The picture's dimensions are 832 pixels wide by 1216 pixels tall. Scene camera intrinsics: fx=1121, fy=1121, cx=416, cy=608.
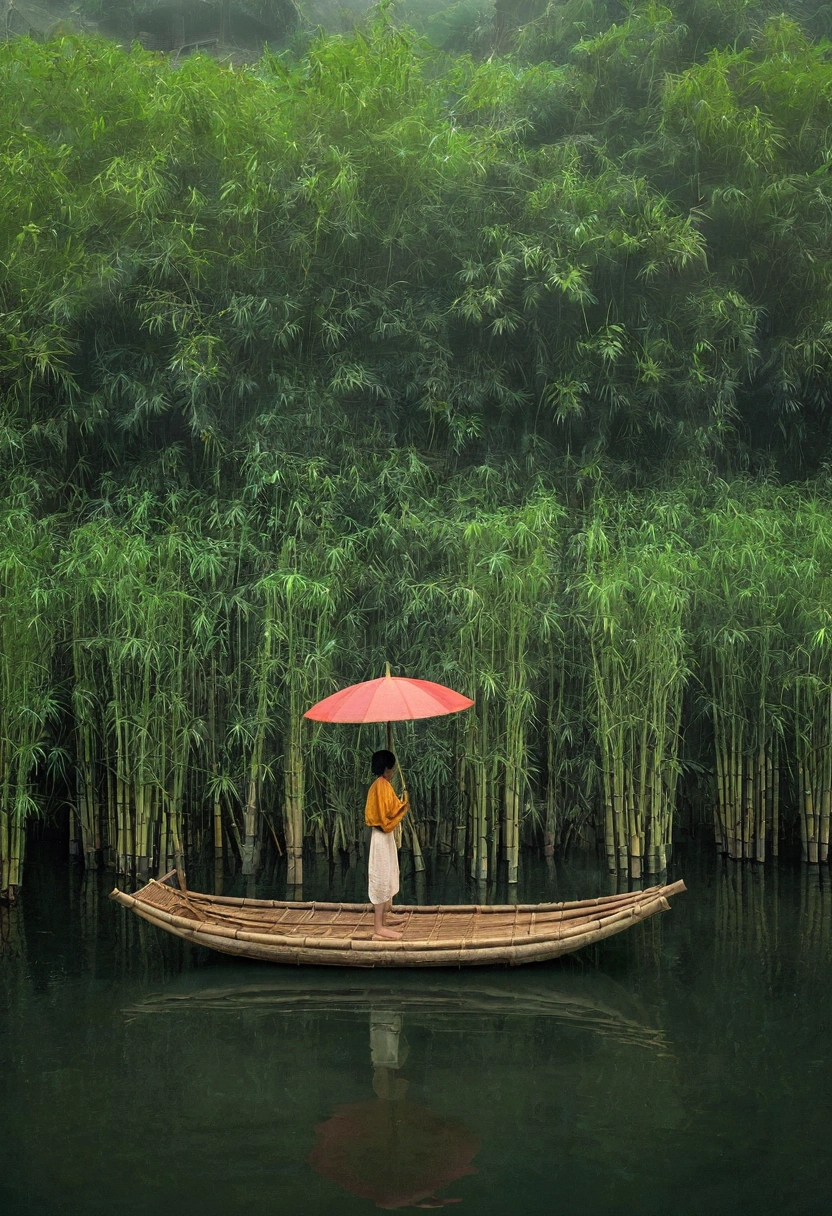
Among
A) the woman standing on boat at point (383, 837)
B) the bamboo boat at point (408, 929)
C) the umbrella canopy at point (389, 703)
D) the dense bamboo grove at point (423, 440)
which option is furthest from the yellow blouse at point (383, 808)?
the dense bamboo grove at point (423, 440)

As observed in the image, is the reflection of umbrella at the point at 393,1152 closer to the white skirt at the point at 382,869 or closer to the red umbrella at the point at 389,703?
the white skirt at the point at 382,869

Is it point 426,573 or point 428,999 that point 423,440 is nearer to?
point 426,573

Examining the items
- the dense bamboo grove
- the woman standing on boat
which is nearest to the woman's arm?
the woman standing on boat

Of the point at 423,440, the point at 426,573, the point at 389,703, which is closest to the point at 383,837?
the point at 389,703

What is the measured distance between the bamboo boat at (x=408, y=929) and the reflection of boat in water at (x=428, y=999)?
0.32 feet

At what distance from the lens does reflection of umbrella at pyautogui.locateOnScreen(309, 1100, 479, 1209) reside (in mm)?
3156

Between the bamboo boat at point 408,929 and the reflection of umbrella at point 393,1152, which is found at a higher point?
the bamboo boat at point 408,929

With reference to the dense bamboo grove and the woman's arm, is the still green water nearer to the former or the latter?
the woman's arm

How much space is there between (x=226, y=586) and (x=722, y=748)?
312cm

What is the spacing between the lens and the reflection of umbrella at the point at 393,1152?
3156mm

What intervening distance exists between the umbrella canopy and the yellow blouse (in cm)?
31

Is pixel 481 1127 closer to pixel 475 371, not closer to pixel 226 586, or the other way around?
pixel 226 586

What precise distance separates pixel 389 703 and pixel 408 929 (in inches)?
42.0

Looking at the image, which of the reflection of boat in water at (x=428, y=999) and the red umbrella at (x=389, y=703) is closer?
the reflection of boat in water at (x=428, y=999)
